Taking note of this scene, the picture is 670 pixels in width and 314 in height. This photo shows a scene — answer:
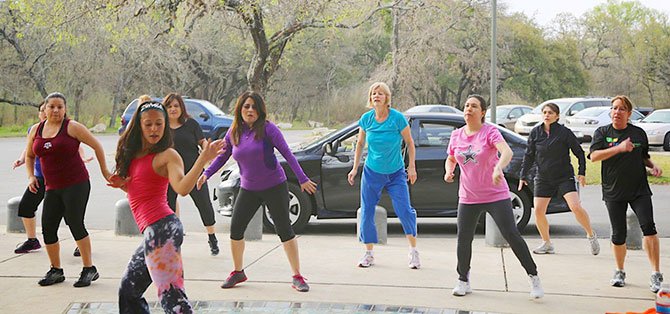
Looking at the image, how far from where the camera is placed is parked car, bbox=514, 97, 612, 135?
31.5 m

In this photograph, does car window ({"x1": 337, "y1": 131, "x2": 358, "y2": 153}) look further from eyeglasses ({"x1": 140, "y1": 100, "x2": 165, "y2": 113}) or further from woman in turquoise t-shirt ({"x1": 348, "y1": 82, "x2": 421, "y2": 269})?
eyeglasses ({"x1": 140, "y1": 100, "x2": 165, "y2": 113})

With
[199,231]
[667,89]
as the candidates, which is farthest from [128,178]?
[667,89]

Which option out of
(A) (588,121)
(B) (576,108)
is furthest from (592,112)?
(B) (576,108)

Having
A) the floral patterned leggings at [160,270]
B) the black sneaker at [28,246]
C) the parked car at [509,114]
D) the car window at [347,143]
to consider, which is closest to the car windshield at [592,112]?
the parked car at [509,114]

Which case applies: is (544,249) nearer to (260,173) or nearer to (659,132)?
(260,173)

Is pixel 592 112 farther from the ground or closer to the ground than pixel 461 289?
closer to the ground

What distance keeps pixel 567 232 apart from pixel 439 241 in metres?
1.94

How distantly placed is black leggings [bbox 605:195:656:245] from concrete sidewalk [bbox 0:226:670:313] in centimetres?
47

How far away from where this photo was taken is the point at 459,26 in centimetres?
4806

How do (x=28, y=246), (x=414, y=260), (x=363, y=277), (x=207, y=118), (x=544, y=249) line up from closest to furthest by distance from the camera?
(x=363, y=277) → (x=414, y=260) → (x=28, y=246) → (x=544, y=249) → (x=207, y=118)

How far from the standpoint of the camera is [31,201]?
30.2 ft

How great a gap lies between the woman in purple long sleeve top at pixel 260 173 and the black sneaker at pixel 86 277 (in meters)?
1.11

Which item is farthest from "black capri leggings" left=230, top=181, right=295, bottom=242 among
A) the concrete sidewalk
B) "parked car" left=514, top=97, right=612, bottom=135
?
"parked car" left=514, top=97, right=612, bottom=135

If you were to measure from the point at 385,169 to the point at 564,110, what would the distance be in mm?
25305
